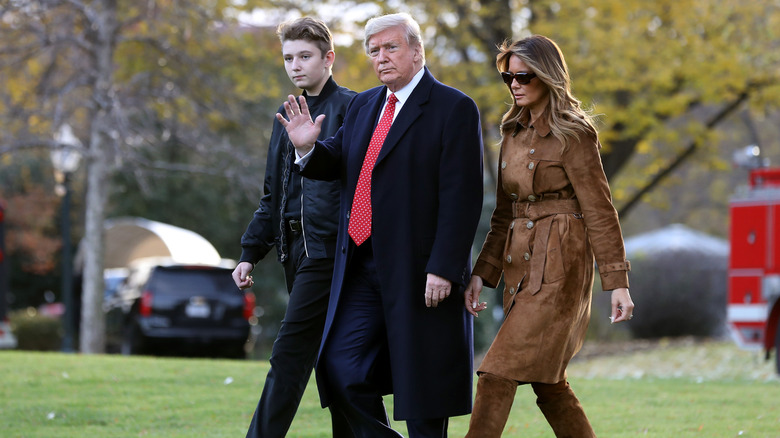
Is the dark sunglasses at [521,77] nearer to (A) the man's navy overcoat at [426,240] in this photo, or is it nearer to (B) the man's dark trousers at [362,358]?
(A) the man's navy overcoat at [426,240]

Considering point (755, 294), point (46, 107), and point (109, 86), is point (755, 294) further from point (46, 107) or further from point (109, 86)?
point (46, 107)

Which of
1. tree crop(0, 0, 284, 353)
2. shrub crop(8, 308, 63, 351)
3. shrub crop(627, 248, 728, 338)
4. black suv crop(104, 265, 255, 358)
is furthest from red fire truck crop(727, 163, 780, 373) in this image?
shrub crop(8, 308, 63, 351)

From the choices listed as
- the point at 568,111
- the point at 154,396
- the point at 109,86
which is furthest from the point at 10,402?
the point at 109,86

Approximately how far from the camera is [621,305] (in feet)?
14.0

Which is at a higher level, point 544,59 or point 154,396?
point 544,59

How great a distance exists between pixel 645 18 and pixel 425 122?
12.7 metres

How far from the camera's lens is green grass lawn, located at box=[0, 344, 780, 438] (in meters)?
6.63

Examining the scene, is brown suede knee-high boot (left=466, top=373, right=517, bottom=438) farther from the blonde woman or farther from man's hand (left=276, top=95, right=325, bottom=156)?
man's hand (left=276, top=95, right=325, bottom=156)

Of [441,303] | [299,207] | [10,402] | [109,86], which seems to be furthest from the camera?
[109,86]

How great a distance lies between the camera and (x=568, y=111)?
4.45 m

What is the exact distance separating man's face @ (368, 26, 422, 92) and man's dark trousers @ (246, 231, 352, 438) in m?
0.95

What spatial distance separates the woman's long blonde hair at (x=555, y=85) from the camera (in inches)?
173

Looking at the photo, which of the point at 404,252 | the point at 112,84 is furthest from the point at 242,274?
the point at 112,84

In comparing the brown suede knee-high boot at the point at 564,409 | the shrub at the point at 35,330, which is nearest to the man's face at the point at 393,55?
the brown suede knee-high boot at the point at 564,409
